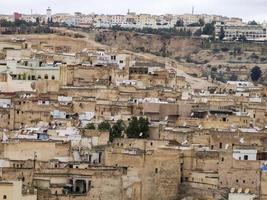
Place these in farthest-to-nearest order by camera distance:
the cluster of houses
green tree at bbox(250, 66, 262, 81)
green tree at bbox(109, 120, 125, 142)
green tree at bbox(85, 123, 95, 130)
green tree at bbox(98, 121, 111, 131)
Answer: green tree at bbox(250, 66, 262, 81) < green tree at bbox(85, 123, 95, 130) < green tree at bbox(98, 121, 111, 131) < green tree at bbox(109, 120, 125, 142) < the cluster of houses

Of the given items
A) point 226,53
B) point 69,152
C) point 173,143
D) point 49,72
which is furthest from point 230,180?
point 226,53

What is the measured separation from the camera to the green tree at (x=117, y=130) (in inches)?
1233

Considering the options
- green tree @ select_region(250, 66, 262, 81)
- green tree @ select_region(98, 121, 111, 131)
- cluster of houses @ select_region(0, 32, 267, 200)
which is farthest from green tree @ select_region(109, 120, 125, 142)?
green tree @ select_region(250, 66, 262, 81)

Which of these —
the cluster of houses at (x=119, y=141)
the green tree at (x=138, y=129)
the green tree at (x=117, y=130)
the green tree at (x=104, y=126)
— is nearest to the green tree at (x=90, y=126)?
the green tree at (x=104, y=126)

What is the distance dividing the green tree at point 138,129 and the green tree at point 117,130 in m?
0.24

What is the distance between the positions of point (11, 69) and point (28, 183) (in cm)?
1761

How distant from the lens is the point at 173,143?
28.8 meters

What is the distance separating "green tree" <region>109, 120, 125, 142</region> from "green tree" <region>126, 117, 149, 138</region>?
0.24m

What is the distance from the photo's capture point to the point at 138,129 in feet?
104

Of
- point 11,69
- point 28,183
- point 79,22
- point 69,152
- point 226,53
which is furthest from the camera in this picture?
point 79,22

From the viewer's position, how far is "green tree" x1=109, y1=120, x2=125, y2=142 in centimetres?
3131

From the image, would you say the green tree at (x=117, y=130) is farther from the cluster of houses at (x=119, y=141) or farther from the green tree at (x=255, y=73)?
the green tree at (x=255, y=73)

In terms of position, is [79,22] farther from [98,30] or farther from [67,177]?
[67,177]

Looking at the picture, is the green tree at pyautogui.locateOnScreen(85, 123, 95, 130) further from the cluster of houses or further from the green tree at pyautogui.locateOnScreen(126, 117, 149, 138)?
the green tree at pyautogui.locateOnScreen(126, 117, 149, 138)
